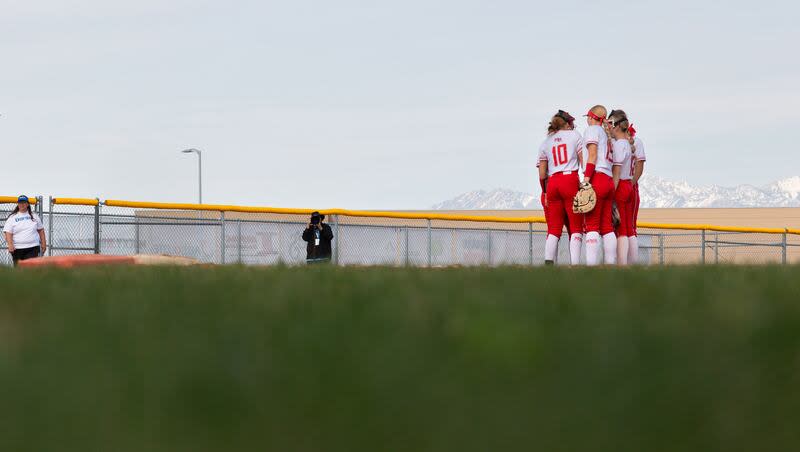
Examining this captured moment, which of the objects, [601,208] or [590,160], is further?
[601,208]

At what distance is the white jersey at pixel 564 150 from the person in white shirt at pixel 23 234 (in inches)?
285

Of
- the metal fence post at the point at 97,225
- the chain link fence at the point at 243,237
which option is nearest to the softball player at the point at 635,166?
the chain link fence at the point at 243,237

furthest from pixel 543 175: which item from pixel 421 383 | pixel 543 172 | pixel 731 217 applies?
pixel 731 217

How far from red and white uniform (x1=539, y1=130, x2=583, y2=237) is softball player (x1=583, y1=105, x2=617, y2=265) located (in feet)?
0.64

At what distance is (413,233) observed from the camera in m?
21.4

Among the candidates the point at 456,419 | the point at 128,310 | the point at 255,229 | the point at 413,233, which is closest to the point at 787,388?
the point at 456,419

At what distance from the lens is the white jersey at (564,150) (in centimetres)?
1082

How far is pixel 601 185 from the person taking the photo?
1073 cm

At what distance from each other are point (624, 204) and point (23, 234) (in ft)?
26.3

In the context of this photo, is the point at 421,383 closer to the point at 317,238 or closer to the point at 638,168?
the point at 638,168

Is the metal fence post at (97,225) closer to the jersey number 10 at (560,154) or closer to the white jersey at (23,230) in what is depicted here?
the white jersey at (23,230)

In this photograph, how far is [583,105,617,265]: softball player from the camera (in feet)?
34.7

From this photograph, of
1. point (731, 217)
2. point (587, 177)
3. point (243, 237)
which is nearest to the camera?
point (587, 177)

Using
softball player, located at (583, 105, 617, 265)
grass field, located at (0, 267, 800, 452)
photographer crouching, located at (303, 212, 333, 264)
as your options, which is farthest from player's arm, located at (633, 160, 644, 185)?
grass field, located at (0, 267, 800, 452)
